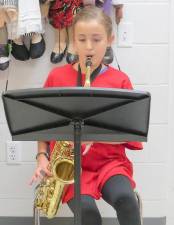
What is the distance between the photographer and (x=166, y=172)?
222 centimetres

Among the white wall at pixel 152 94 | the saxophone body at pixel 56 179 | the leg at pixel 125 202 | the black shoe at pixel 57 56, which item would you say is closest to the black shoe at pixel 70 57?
the black shoe at pixel 57 56

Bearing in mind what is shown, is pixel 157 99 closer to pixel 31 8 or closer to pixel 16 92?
pixel 31 8

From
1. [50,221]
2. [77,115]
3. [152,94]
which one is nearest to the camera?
[77,115]

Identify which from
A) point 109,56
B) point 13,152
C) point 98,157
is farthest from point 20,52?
point 98,157

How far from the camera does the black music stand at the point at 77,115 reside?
1.20 meters

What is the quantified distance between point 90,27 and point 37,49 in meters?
0.48

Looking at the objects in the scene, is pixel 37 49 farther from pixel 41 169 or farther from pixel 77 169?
pixel 77 169

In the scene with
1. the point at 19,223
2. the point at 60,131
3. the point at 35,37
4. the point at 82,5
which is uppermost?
the point at 82,5

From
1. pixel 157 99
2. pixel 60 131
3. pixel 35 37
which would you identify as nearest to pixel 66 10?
pixel 35 37

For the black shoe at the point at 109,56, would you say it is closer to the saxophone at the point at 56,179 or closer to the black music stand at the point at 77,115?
the saxophone at the point at 56,179

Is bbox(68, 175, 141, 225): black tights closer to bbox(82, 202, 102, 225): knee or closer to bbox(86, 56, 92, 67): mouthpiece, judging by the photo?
bbox(82, 202, 102, 225): knee

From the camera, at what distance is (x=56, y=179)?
5.36 ft

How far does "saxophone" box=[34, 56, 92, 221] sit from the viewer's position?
63.4 inches

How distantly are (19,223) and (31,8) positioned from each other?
44.1 inches
